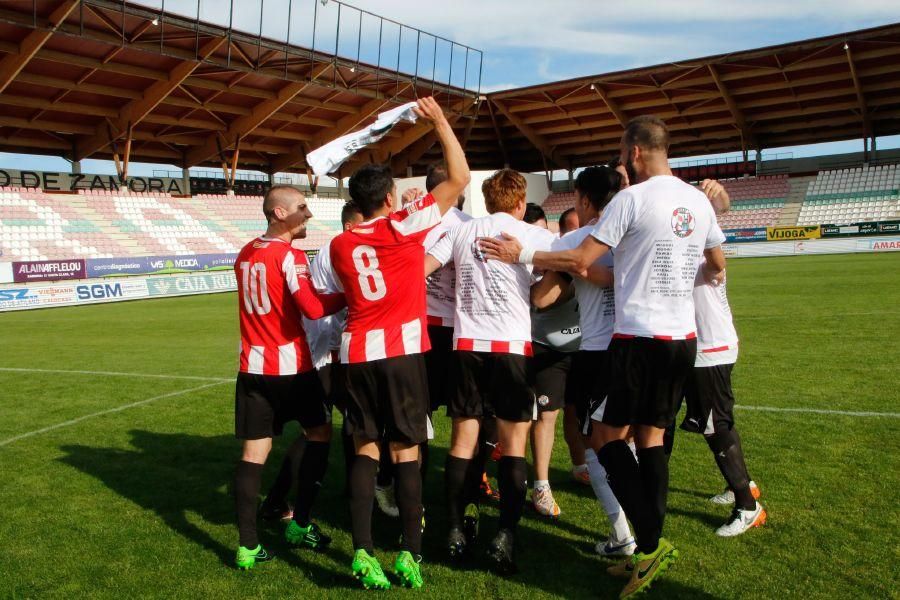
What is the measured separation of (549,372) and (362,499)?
145 centimetres

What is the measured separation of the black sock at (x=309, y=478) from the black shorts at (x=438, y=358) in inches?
30.4

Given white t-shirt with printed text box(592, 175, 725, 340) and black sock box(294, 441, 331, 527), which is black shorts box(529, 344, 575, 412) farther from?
black sock box(294, 441, 331, 527)

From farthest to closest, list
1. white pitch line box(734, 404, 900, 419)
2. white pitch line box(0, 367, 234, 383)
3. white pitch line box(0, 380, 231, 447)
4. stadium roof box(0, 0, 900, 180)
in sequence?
stadium roof box(0, 0, 900, 180) < white pitch line box(0, 367, 234, 383) < white pitch line box(0, 380, 231, 447) < white pitch line box(734, 404, 900, 419)

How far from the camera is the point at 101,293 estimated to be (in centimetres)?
2352

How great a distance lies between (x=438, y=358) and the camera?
4430 mm

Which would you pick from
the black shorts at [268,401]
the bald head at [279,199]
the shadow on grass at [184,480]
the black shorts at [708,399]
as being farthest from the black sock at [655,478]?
the bald head at [279,199]

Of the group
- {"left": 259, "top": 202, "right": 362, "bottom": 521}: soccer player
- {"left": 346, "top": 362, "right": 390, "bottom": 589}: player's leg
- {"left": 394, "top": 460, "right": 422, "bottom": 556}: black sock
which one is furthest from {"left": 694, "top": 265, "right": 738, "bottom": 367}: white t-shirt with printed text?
{"left": 259, "top": 202, "right": 362, "bottom": 521}: soccer player

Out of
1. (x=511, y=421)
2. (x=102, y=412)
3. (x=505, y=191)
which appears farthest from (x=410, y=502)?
(x=102, y=412)

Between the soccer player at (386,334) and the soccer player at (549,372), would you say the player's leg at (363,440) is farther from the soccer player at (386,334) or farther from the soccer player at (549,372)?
the soccer player at (549,372)

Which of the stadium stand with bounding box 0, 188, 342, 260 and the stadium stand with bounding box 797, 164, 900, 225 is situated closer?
the stadium stand with bounding box 0, 188, 342, 260

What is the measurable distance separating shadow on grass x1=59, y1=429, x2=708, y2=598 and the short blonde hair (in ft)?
6.43

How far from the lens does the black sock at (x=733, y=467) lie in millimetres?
3994

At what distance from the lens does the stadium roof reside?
2639 cm

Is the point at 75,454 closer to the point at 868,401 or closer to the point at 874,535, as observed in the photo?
the point at 874,535
